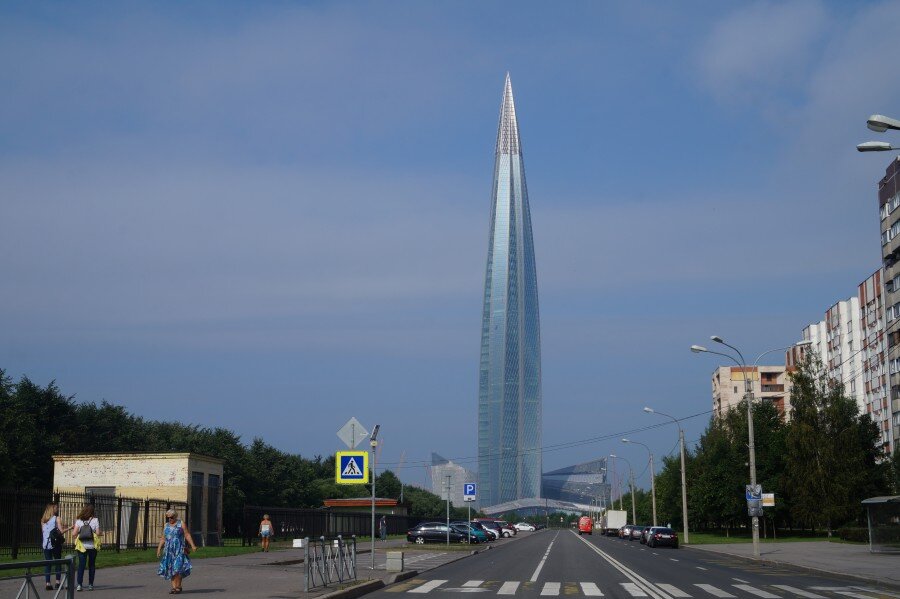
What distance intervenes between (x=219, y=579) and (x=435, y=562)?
44.0 feet

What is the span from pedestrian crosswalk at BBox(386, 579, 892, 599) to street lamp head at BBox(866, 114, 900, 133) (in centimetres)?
1018

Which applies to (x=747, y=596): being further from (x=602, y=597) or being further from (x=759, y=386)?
(x=759, y=386)

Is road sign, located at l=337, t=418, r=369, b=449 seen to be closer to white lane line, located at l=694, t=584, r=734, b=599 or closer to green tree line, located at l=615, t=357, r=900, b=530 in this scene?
white lane line, located at l=694, t=584, r=734, b=599

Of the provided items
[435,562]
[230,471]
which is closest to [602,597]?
[435,562]

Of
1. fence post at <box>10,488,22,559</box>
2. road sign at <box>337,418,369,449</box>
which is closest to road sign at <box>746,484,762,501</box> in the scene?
road sign at <box>337,418,369,449</box>

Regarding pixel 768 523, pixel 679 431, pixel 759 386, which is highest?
pixel 759 386

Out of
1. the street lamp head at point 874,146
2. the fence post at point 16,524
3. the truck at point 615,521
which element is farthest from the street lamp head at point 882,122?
the truck at point 615,521

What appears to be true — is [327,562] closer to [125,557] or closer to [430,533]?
[125,557]

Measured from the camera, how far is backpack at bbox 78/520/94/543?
19328mm

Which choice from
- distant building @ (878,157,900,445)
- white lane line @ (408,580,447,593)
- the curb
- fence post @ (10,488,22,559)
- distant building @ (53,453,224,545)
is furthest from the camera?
distant building @ (878,157,900,445)

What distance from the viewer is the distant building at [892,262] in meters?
81.4

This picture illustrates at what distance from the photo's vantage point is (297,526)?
59.1 meters

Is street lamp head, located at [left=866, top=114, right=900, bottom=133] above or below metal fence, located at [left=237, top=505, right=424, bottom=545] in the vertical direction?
above

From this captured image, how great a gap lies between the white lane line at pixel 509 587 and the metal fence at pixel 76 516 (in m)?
12.2
